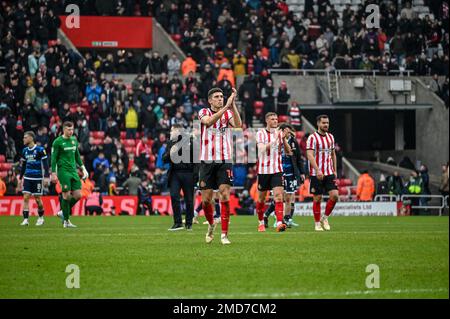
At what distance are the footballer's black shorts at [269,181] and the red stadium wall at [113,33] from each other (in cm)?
2499

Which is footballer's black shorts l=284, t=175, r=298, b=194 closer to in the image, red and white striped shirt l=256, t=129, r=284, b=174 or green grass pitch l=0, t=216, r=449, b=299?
red and white striped shirt l=256, t=129, r=284, b=174

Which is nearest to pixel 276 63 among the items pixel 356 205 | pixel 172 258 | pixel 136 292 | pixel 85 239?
pixel 356 205

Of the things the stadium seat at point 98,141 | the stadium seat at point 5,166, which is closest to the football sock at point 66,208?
the stadium seat at point 5,166

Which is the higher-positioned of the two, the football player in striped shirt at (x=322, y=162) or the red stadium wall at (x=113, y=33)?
the red stadium wall at (x=113, y=33)

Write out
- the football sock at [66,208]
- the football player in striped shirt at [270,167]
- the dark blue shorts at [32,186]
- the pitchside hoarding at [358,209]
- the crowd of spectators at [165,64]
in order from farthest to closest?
the crowd of spectators at [165,64] → the pitchside hoarding at [358,209] → the dark blue shorts at [32,186] → the football sock at [66,208] → the football player in striped shirt at [270,167]

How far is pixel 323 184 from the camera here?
21672 millimetres

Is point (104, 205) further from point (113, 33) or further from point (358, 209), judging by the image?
point (113, 33)

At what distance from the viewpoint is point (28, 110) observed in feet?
115

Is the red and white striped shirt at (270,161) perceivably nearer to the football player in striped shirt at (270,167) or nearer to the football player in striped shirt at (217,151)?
the football player in striped shirt at (270,167)

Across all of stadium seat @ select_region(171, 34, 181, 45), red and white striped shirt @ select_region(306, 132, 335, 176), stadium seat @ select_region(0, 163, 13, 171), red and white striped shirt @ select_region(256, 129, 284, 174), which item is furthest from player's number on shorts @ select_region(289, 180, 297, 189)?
stadium seat @ select_region(171, 34, 181, 45)

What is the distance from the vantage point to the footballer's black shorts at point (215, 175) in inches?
630

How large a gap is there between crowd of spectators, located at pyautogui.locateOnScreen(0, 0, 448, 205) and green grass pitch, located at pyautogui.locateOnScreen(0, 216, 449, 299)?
639 inches
